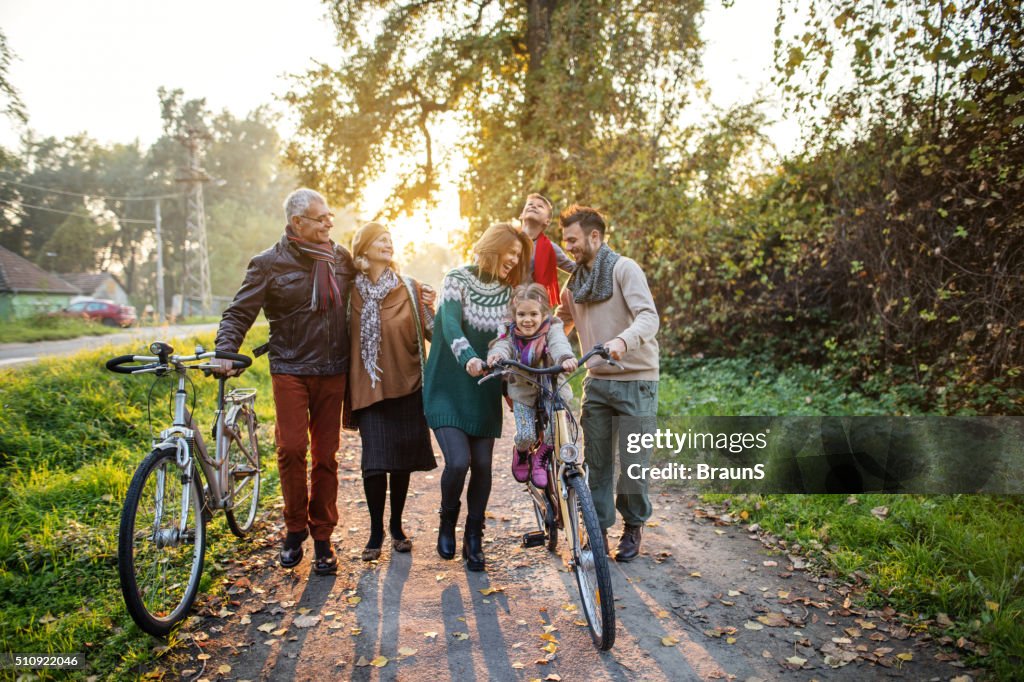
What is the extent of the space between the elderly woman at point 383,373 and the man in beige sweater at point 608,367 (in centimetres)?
114

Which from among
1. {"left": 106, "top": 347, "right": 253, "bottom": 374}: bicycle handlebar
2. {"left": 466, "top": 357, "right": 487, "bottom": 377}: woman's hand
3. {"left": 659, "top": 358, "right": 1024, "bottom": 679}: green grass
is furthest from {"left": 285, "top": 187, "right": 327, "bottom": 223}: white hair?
{"left": 659, "top": 358, "right": 1024, "bottom": 679}: green grass

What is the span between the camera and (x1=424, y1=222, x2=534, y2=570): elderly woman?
3885mm

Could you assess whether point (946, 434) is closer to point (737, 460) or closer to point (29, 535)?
point (737, 460)

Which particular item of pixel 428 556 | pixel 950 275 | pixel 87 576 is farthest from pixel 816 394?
pixel 87 576

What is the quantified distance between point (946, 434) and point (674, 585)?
11.5 feet

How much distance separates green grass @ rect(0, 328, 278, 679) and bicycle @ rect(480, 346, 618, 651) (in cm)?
220

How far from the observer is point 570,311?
4.39 m

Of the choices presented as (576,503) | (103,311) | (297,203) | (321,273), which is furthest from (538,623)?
(103,311)

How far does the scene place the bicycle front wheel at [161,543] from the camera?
2.95 metres

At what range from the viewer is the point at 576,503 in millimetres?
3166

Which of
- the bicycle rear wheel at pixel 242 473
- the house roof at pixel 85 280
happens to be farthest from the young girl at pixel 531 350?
the house roof at pixel 85 280

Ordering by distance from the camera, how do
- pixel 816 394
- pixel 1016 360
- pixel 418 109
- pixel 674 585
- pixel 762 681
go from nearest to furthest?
pixel 762 681 < pixel 674 585 < pixel 1016 360 < pixel 816 394 < pixel 418 109

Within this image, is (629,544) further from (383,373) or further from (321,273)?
(321,273)

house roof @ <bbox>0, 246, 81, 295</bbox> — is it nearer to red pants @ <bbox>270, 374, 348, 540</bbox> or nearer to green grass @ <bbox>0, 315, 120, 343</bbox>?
green grass @ <bbox>0, 315, 120, 343</bbox>
